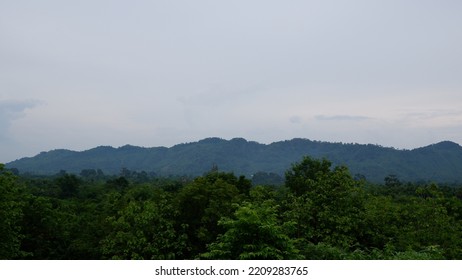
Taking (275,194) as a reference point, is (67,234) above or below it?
below

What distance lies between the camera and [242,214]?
13539mm

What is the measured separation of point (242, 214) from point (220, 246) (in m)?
1.37

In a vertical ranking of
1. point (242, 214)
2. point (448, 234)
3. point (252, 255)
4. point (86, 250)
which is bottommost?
point (86, 250)

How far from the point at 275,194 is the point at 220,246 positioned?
16.2 meters

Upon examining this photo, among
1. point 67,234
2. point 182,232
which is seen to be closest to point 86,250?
point 67,234

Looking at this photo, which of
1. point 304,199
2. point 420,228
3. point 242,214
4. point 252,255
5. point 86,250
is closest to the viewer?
point 252,255

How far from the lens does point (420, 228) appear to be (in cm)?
2259

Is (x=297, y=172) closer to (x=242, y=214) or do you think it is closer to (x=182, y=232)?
(x=182, y=232)

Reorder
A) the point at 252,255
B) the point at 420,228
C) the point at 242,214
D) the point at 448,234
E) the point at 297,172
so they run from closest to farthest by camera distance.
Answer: the point at 252,255
the point at 242,214
the point at 448,234
the point at 420,228
the point at 297,172

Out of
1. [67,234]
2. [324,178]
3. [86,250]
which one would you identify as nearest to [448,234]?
[324,178]

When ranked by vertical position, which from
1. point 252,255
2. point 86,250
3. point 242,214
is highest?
point 242,214
